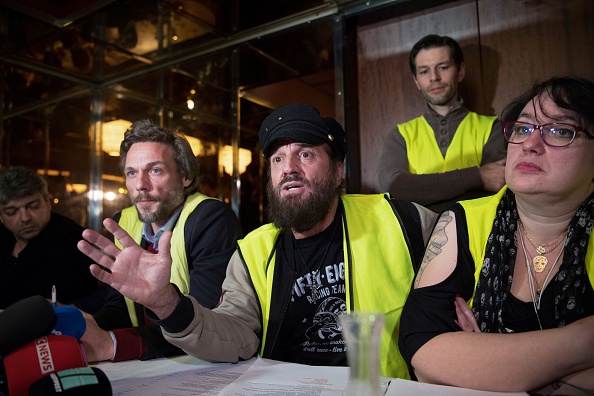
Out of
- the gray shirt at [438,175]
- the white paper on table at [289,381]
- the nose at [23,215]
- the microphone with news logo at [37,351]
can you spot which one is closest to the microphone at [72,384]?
the microphone with news logo at [37,351]

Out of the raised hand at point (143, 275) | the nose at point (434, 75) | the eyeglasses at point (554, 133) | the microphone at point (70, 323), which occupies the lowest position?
the microphone at point (70, 323)

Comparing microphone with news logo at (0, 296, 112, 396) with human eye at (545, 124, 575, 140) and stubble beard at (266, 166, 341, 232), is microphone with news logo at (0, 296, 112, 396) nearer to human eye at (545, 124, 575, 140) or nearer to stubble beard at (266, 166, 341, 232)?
stubble beard at (266, 166, 341, 232)

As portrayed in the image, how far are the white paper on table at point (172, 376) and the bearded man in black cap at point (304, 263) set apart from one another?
0.06 m

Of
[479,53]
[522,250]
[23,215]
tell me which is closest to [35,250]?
[23,215]

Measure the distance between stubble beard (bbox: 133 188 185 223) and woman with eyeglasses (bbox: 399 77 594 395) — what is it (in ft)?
4.46

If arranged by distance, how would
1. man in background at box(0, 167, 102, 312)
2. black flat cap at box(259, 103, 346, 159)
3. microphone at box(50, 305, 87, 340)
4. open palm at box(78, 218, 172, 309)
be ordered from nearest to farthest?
microphone at box(50, 305, 87, 340)
open palm at box(78, 218, 172, 309)
black flat cap at box(259, 103, 346, 159)
man in background at box(0, 167, 102, 312)

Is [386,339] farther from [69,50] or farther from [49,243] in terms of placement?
[69,50]

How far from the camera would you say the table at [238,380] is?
3.29 ft

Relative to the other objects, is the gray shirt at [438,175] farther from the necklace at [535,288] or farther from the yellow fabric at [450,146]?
the necklace at [535,288]

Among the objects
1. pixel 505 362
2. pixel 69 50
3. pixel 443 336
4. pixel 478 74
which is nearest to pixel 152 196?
pixel 443 336

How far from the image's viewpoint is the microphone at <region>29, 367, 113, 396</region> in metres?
0.82

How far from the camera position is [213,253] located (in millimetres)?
1983

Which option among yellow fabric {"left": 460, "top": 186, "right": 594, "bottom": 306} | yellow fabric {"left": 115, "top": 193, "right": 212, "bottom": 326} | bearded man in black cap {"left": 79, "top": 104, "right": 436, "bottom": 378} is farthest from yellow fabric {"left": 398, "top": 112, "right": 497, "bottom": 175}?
yellow fabric {"left": 115, "top": 193, "right": 212, "bottom": 326}

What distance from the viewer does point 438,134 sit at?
8.59 ft
